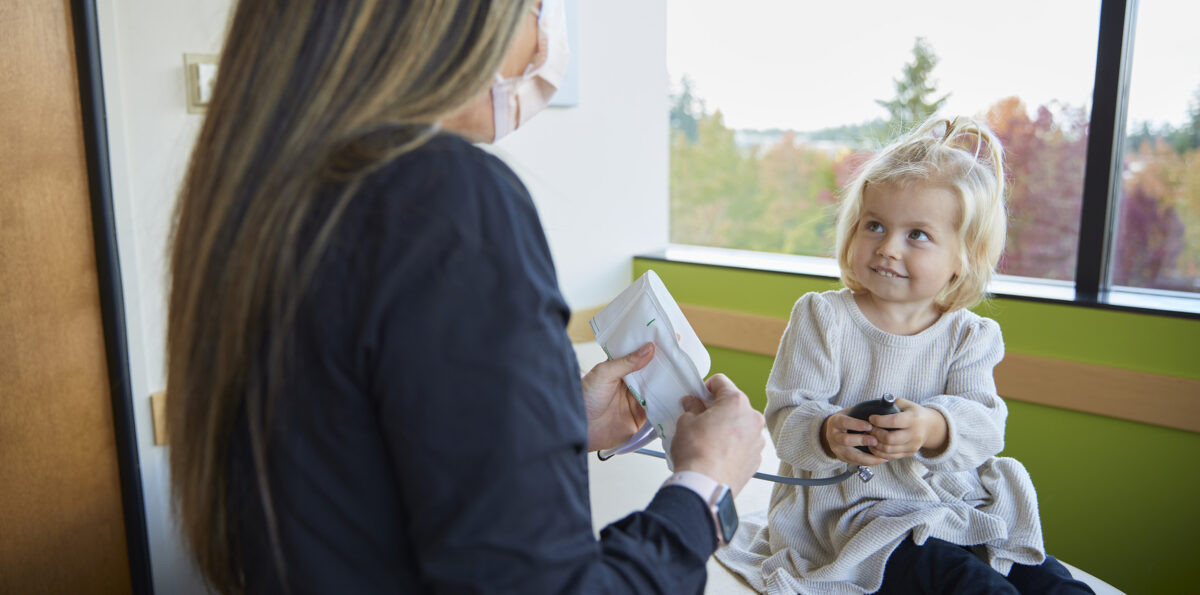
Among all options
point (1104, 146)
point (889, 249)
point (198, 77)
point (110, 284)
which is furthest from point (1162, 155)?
point (110, 284)

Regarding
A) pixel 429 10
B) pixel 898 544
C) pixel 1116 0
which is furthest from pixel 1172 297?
pixel 429 10

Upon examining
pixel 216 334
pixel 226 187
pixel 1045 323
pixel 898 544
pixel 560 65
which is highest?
pixel 560 65

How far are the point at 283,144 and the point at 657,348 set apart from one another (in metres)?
0.56

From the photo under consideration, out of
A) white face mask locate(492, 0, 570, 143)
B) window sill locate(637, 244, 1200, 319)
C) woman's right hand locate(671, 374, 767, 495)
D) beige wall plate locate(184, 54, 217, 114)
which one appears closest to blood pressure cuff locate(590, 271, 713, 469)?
woman's right hand locate(671, 374, 767, 495)

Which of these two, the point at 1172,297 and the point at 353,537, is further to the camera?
the point at 1172,297

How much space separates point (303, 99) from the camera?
60 cm

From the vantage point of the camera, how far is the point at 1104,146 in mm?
1997

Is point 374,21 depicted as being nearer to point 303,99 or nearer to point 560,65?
point 303,99

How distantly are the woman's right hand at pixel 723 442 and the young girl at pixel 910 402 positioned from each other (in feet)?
1.38

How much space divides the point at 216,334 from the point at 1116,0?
2.21 meters

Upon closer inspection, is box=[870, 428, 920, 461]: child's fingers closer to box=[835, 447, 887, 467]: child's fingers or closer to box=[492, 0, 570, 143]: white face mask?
box=[835, 447, 887, 467]: child's fingers

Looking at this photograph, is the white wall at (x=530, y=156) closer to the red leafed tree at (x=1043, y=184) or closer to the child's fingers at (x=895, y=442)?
the child's fingers at (x=895, y=442)

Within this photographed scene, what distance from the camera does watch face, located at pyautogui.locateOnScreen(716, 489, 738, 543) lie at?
74 cm

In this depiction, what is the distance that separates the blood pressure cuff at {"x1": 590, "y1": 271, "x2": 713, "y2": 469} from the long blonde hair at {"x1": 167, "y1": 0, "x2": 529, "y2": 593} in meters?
0.45
